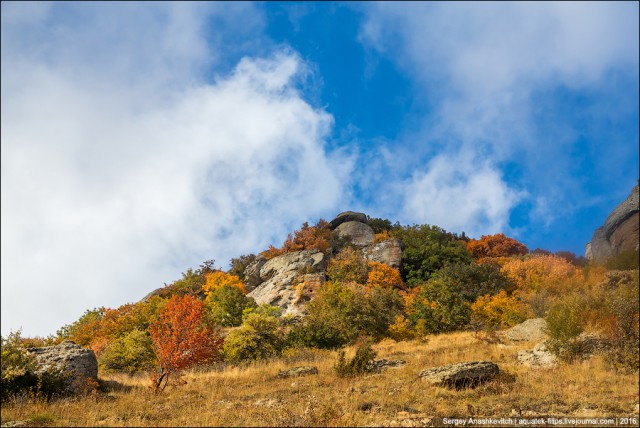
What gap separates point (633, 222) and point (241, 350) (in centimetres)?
2254

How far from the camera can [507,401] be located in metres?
12.2

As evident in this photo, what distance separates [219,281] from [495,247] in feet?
116

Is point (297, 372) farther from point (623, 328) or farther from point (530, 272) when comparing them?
point (530, 272)

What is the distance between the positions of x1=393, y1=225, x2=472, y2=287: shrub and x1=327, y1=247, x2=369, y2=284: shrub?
620 centimetres

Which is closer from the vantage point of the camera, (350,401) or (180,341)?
(350,401)

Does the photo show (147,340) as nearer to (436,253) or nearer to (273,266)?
(273,266)

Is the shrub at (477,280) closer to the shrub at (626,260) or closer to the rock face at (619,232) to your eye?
the rock face at (619,232)

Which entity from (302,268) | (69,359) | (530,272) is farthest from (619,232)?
(302,268)

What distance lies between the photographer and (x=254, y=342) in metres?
28.2

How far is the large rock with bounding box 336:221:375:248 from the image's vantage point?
59.4 meters

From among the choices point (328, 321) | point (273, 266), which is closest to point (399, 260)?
point (273, 266)

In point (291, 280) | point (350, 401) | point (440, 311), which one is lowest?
point (350, 401)

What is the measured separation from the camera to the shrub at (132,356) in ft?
92.6

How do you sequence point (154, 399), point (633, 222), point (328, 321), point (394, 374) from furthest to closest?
point (328, 321) < point (394, 374) < point (154, 399) < point (633, 222)
